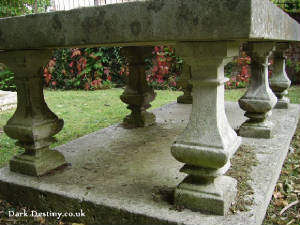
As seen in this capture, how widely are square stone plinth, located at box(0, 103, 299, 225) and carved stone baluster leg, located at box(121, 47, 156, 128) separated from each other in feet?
1.71

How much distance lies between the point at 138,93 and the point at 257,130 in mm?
1561

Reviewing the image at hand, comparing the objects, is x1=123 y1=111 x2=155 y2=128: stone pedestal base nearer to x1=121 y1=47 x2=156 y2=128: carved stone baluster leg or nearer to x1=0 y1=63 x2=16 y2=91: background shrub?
x1=121 y1=47 x2=156 y2=128: carved stone baluster leg

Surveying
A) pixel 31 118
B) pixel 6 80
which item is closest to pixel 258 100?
pixel 31 118

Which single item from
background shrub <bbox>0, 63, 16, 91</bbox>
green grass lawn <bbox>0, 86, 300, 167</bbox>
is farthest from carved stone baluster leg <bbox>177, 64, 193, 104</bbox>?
background shrub <bbox>0, 63, 16, 91</bbox>

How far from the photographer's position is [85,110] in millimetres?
6309

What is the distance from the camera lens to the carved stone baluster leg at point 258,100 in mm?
3244

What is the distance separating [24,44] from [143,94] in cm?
208

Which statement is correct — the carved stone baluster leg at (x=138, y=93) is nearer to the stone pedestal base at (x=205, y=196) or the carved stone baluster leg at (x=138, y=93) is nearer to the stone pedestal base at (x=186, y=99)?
the stone pedestal base at (x=186, y=99)

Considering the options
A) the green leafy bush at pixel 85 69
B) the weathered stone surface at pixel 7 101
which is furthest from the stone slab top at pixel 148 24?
the green leafy bush at pixel 85 69

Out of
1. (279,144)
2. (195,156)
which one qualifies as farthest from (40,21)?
(279,144)

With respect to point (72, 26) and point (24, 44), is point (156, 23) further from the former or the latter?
point (24, 44)

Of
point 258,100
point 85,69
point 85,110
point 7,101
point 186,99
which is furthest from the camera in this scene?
point 85,69

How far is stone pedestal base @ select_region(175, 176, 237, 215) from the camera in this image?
1863 mm

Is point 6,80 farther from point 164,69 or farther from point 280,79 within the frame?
point 280,79
